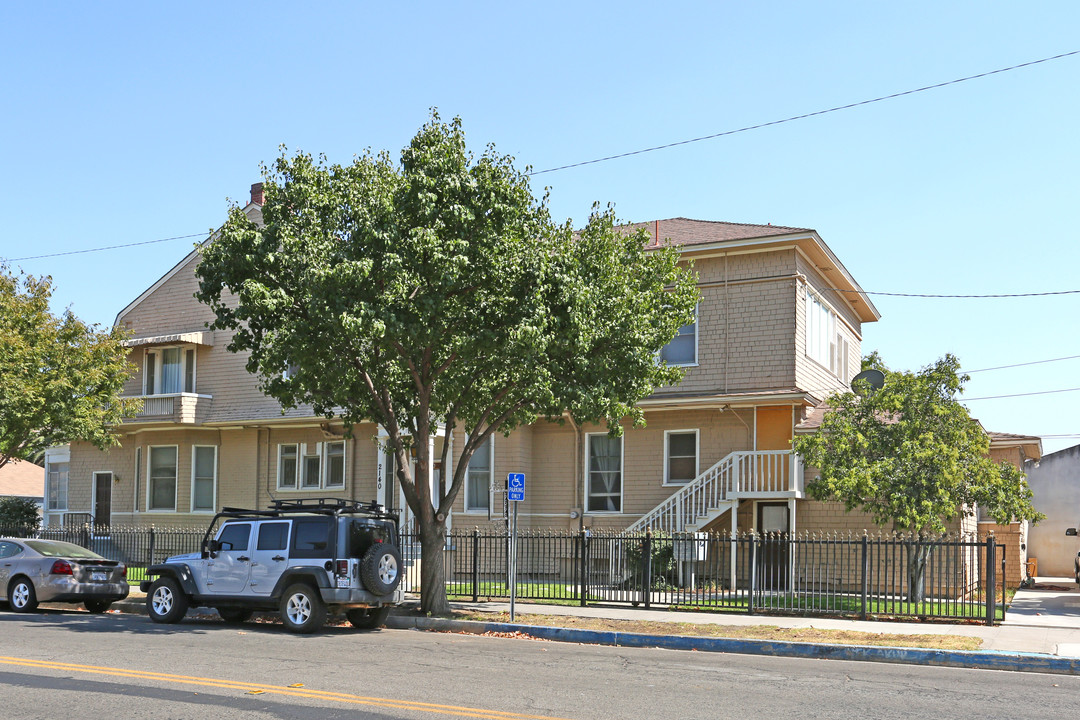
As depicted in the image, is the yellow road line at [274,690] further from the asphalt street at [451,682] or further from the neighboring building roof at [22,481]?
the neighboring building roof at [22,481]

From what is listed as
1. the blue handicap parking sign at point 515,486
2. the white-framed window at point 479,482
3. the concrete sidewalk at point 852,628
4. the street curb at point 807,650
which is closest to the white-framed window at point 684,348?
the white-framed window at point 479,482

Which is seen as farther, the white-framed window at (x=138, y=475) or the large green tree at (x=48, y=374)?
the white-framed window at (x=138, y=475)

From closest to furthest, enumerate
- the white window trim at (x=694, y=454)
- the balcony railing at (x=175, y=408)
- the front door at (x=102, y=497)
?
the white window trim at (x=694, y=454)
the balcony railing at (x=175, y=408)
the front door at (x=102, y=497)

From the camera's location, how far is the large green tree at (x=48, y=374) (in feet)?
77.3

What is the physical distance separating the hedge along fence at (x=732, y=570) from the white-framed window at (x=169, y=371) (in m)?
4.60

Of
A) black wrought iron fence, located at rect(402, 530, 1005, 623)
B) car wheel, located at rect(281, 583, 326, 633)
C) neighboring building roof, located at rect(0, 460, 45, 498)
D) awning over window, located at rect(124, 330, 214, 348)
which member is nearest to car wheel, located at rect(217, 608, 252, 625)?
car wheel, located at rect(281, 583, 326, 633)

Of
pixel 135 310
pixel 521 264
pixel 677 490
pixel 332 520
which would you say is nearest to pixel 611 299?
pixel 521 264

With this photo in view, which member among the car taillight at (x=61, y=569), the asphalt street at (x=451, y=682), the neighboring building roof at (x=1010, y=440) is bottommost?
the asphalt street at (x=451, y=682)

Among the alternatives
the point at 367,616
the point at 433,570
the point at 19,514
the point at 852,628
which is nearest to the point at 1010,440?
the point at 852,628

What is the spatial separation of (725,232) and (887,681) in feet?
52.2

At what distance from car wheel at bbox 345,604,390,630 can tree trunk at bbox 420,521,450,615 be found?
144 centimetres

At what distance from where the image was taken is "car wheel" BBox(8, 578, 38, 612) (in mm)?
18453

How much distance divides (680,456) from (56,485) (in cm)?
2377

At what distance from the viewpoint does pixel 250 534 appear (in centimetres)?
1606
